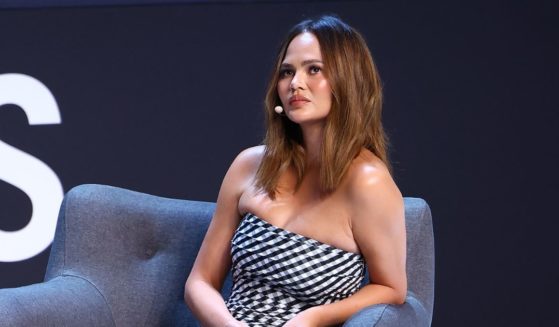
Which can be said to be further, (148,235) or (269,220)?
(148,235)

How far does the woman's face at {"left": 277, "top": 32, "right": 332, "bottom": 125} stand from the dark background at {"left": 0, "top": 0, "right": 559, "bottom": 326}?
1165 millimetres

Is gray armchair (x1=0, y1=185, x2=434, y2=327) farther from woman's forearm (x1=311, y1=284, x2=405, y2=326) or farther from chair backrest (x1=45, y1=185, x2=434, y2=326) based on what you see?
woman's forearm (x1=311, y1=284, x2=405, y2=326)

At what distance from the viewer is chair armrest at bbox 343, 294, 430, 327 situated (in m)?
2.03

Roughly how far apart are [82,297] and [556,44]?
1.95 meters

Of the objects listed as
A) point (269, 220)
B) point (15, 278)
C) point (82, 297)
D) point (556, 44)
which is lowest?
Answer: point (15, 278)

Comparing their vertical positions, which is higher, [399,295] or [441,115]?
[441,115]

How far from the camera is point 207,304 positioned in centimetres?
229

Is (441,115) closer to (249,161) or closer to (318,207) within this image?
(249,161)

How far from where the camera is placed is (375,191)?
Answer: 7.21ft

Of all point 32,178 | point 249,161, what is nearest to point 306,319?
point 249,161

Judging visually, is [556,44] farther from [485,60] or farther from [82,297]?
[82,297]

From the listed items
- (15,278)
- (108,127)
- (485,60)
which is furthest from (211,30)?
(15,278)

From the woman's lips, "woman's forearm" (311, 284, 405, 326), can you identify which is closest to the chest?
"woman's forearm" (311, 284, 405, 326)

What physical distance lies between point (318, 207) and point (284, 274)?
18 centimetres
